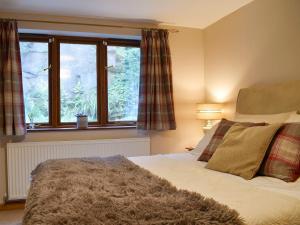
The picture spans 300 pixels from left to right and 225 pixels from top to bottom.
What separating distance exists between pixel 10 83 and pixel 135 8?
155cm

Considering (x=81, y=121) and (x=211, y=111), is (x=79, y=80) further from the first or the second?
(x=211, y=111)

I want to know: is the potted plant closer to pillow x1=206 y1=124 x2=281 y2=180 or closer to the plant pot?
the plant pot

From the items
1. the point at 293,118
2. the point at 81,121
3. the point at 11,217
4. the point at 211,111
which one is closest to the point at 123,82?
the point at 81,121

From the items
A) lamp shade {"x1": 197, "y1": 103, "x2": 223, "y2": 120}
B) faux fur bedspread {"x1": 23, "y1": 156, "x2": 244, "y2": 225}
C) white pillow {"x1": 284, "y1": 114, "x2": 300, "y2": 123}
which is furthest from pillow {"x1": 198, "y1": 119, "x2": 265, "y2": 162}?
lamp shade {"x1": 197, "y1": 103, "x2": 223, "y2": 120}

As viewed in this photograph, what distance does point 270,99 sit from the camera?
8.46 feet

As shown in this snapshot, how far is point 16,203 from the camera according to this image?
3262 millimetres

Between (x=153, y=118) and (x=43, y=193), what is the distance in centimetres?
227

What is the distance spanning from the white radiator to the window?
30 centimetres

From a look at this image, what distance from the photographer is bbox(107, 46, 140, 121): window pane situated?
3.74 m

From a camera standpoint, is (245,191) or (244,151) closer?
(245,191)

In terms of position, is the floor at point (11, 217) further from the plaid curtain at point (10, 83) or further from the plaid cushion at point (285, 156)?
the plaid cushion at point (285, 156)

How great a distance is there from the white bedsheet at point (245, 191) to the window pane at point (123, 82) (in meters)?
1.66

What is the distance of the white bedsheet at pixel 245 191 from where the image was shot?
1.16 m

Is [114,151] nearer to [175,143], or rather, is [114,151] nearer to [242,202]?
[175,143]
